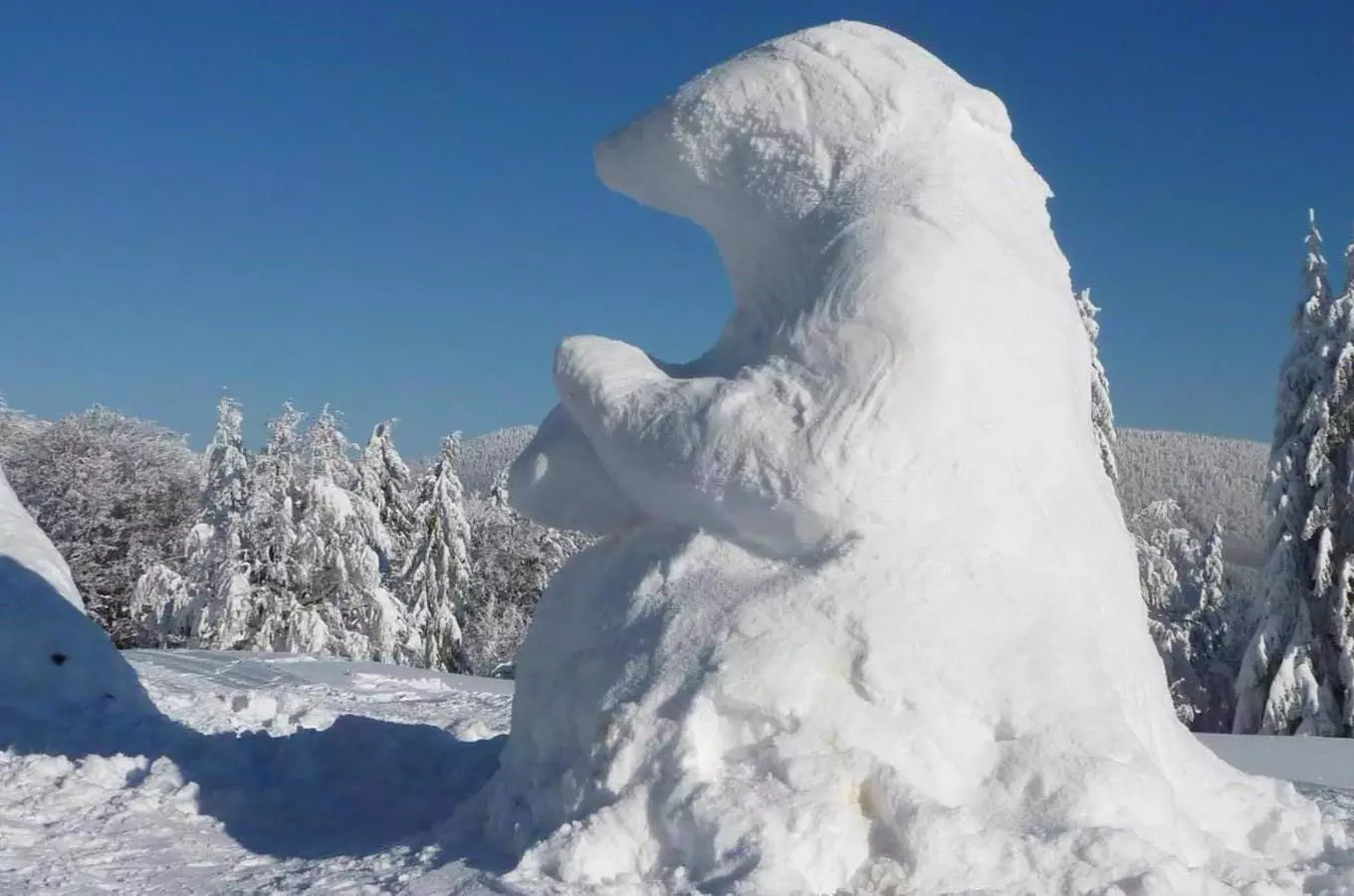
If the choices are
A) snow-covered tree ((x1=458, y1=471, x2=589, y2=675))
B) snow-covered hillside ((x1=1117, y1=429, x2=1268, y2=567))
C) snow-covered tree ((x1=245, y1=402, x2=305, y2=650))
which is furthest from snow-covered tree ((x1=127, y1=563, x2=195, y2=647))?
snow-covered hillside ((x1=1117, y1=429, x2=1268, y2=567))

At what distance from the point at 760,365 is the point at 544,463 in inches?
41.5

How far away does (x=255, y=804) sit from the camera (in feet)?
17.7

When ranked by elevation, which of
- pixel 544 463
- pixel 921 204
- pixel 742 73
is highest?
pixel 742 73

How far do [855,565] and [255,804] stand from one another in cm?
305

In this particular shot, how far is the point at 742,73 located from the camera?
16.5ft

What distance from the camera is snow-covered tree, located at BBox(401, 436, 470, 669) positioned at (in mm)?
27938

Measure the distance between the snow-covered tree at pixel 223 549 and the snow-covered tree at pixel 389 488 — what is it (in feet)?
13.0

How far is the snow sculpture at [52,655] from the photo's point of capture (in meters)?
7.27

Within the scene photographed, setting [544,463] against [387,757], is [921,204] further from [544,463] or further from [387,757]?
[387,757]

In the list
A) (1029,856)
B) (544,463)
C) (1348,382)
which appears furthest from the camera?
(1348,382)

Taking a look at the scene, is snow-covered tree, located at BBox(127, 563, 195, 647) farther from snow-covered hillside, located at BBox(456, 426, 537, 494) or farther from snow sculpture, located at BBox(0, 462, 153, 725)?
snow-covered hillside, located at BBox(456, 426, 537, 494)

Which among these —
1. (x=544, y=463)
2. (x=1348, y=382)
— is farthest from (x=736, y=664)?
(x=1348, y=382)

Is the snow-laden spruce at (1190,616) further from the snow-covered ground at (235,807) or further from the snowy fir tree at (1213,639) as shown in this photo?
the snow-covered ground at (235,807)

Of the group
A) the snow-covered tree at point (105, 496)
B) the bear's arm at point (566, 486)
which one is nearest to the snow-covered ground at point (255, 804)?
the bear's arm at point (566, 486)
